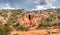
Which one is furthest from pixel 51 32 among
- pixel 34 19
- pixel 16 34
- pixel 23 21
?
pixel 34 19

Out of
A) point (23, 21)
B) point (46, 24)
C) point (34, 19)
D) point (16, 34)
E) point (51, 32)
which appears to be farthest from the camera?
point (34, 19)

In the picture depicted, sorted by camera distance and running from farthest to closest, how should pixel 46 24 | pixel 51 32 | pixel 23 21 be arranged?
pixel 23 21 → pixel 46 24 → pixel 51 32

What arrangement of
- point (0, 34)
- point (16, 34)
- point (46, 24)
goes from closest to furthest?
1. point (0, 34)
2. point (16, 34)
3. point (46, 24)

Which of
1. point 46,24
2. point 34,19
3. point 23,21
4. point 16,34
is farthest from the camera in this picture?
point 34,19

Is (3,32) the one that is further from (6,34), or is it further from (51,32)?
(51,32)

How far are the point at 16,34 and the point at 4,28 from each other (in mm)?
2325

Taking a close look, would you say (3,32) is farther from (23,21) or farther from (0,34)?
(23,21)

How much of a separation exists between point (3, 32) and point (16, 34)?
2.40 meters

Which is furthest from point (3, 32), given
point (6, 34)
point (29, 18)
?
point (29, 18)

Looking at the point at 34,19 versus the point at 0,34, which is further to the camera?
the point at 34,19

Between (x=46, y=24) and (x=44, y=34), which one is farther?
(x=46, y=24)

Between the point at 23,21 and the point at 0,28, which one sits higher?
the point at 0,28

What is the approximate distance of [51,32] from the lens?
96.7 ft

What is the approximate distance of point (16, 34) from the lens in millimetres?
27312
